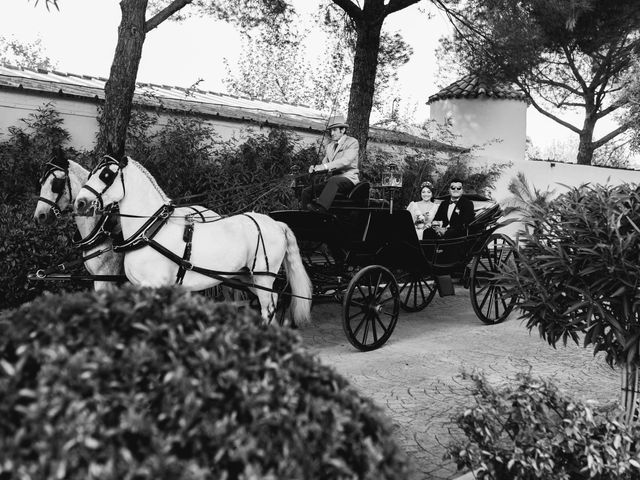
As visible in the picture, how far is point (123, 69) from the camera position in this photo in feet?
27.8

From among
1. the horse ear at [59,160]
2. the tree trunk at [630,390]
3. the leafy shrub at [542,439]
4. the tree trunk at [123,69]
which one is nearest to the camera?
the leafy shrub at [542,439]

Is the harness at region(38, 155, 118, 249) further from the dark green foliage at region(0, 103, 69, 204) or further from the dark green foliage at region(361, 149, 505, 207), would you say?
the dark green foliage at region(361, 149, 505, 207)

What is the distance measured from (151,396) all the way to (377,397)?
12.5 ft

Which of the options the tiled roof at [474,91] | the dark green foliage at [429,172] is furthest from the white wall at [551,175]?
the tiled roof at [474,91]

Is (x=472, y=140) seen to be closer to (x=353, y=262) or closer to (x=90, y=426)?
(x=353, y=262)

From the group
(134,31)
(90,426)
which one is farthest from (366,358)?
(134,31)

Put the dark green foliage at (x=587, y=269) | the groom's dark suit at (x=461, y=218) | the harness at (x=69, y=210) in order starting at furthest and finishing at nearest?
1. the groom's dark suit at (x=461, y=218)
2. the harness at (x=69, y=210)
3. the dark green foliage at (x=587, y=269)

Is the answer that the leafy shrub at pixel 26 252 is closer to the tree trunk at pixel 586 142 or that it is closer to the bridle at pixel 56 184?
the bridle at pixel 56 184

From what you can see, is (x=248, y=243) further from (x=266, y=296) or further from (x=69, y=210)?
(x=69, y=210)

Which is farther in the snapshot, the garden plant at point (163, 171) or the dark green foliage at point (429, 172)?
the dark green foliage at point (429, 172)

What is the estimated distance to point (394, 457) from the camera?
1762 millimetres

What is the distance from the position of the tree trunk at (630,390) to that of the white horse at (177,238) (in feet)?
9.32

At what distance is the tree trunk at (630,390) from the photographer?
12.3ft

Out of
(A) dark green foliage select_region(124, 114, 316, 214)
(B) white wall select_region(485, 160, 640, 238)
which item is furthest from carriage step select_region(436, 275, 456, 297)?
(B) white wall select_region(485, 160, 640, 238)
